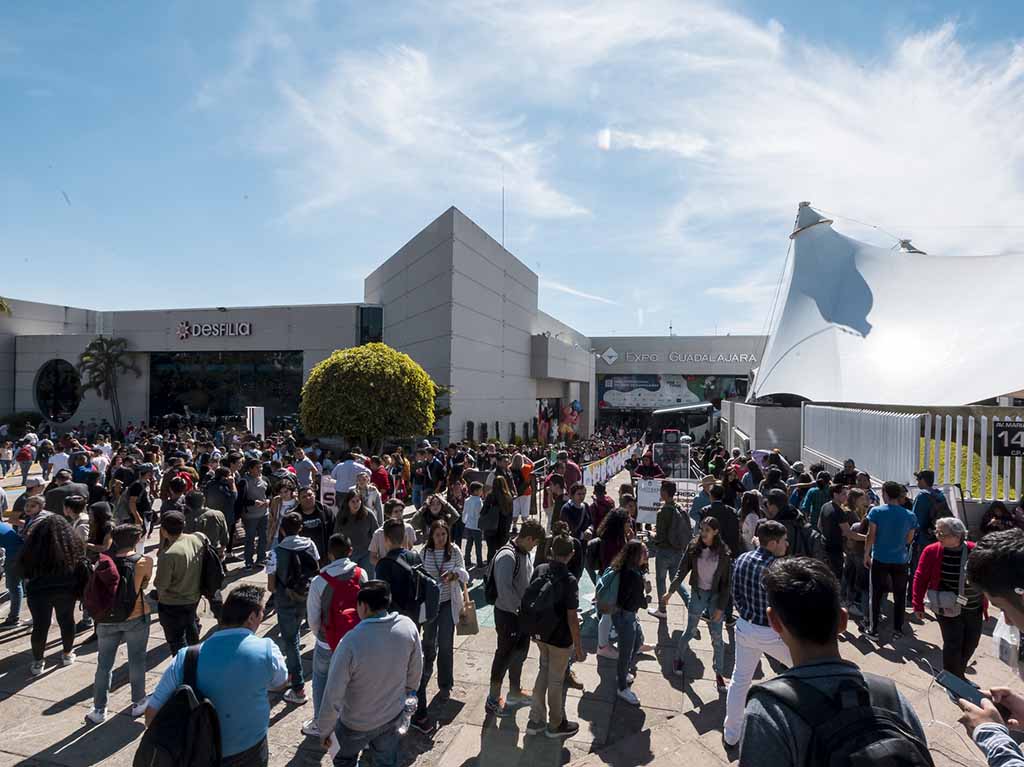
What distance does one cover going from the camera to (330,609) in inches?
161

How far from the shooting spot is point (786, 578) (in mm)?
2006

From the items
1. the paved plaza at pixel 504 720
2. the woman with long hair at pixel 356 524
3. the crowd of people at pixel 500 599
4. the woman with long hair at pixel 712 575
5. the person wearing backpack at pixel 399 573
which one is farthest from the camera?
the woman with long hair at pixel 356 524

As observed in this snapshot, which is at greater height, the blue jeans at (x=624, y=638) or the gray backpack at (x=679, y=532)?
the gray backpack at (x=679, y=532)

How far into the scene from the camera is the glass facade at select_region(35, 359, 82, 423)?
35.2 m

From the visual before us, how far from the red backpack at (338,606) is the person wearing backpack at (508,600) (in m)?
1.06

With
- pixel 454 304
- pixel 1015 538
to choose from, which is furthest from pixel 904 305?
pixel 1015 538

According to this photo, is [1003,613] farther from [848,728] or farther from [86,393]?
[86,393]

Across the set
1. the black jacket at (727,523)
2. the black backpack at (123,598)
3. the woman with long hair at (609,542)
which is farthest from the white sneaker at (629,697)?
the black backpack at (123,598)

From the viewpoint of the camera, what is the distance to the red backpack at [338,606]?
4.04m

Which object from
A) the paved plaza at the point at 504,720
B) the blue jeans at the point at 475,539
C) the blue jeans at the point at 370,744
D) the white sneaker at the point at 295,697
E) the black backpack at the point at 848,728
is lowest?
the paved plaza at the point at 504,720

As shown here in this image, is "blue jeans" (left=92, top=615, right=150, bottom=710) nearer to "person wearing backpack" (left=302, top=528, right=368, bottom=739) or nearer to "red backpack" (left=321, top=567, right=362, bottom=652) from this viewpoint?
"person wearing backpack" (left=302, top=528, right=368, bottom=739)

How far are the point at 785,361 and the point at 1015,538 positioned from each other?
22.6m

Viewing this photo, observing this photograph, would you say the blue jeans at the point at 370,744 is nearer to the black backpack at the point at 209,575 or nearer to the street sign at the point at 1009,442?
the black backpack at the point at 209,575

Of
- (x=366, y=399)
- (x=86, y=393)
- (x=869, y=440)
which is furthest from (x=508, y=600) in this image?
(x=86, y=393)
